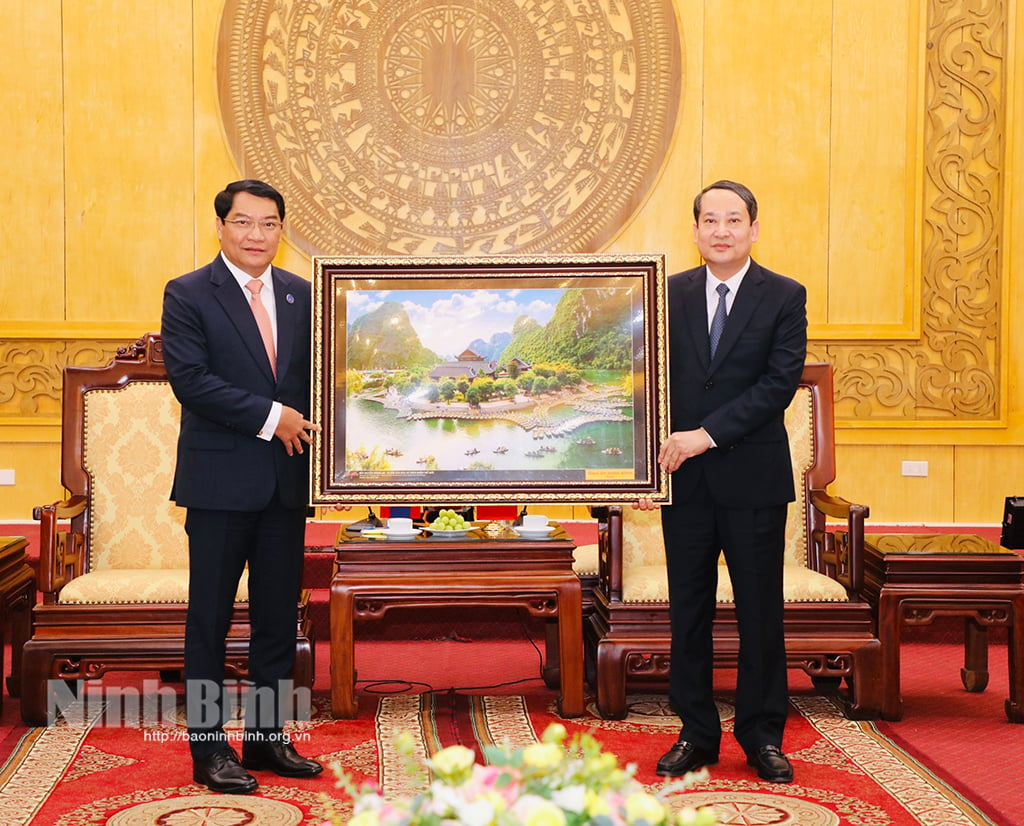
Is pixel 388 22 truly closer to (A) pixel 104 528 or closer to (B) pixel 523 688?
(A) pixel 104 528

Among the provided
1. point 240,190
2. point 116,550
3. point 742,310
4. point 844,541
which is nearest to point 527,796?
point 742,310

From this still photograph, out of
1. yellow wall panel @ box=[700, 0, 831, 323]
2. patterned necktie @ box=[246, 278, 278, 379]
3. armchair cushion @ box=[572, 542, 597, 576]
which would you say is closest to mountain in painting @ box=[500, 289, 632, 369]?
patterned necktie @ box=[246, 278, 278, 379]

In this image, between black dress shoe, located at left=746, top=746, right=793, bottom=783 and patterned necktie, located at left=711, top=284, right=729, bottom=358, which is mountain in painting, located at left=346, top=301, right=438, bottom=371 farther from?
black dress shoe, located at left=746, top=746, right=793, bottom=783

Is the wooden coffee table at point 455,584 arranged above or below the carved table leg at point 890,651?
above

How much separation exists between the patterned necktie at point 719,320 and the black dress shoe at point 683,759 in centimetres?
108

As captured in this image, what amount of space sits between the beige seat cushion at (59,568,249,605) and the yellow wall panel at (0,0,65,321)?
8.06 ft

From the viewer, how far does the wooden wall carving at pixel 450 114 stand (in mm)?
5555

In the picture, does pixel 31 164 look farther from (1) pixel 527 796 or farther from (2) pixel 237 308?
(1) pixel 527 796

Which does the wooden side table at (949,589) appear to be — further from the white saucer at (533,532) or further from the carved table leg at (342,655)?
the carved table leg at (342,655)

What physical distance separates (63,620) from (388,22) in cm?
342

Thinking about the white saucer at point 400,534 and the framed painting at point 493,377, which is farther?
the white saucer at point 400,534

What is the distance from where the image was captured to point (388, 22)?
5.58 meters

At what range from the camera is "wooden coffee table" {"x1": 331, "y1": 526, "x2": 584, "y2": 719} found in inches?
142

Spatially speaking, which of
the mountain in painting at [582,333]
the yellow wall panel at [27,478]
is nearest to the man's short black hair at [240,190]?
the mountain in painting at [582,333]
